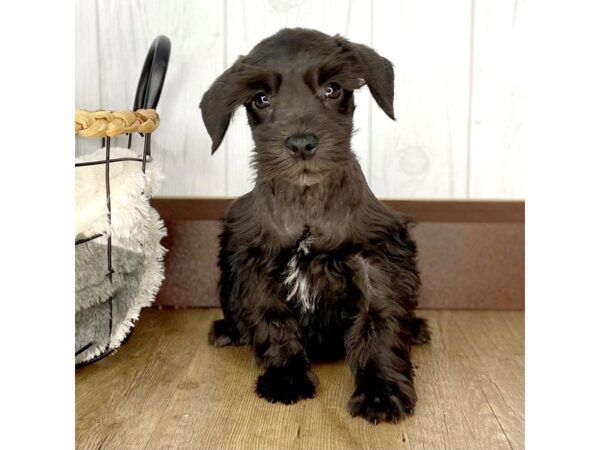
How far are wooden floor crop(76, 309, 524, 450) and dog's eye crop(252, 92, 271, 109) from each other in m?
0.67

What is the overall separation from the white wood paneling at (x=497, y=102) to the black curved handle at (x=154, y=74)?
1.00 metres

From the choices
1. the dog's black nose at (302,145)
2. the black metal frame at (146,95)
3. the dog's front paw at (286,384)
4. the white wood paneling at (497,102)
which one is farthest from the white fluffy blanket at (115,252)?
the white wood paneling at (497,102)

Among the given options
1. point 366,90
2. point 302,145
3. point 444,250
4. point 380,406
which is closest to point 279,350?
point 380,406

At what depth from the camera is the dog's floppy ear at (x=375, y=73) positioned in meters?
1.74

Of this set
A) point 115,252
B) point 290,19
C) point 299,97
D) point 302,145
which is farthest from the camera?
point 290,19

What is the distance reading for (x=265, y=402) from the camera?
5.54 feet

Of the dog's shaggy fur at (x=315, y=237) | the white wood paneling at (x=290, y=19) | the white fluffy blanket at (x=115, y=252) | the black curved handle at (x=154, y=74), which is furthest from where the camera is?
the white wood paneling at (x=290, y=19)

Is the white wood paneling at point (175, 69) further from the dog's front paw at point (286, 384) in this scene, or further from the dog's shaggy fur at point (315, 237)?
the dog's front paw at point (286, 384)

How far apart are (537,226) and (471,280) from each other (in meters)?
1.35

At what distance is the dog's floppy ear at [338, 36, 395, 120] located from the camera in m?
1.74

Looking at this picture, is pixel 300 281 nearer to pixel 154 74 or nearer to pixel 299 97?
pixel 299 97

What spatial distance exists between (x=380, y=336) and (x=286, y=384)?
24 cm

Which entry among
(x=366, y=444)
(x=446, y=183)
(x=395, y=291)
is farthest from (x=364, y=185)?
(x=446, y=183)

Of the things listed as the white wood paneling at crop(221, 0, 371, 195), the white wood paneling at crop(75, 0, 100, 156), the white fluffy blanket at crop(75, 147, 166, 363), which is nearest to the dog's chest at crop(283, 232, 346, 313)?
the white fluffy blanket at crop(75, 147, 166, 363)
